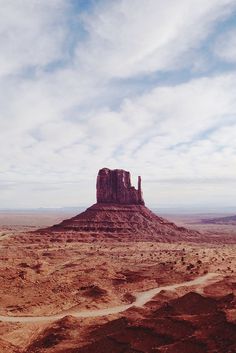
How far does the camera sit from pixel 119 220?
130000 mm

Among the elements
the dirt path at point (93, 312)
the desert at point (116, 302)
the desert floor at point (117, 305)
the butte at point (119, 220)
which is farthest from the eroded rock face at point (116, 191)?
the dirt path at point (93, 312)

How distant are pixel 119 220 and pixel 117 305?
8235cm

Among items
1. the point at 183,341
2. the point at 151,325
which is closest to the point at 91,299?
the point at 151,325

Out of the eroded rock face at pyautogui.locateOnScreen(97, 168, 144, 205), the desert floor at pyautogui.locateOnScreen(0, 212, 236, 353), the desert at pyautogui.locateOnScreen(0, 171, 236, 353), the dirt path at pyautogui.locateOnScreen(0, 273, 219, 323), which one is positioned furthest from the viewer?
the eroded rock face at pyautogui.locateOnScreen(97, 168, 144, 205)

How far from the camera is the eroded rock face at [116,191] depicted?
141m

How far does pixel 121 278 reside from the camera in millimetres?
59875

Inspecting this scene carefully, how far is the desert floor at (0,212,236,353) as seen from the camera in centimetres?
3103

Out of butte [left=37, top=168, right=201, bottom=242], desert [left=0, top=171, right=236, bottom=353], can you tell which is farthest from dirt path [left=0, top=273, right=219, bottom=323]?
butte [left=37, top=168, right=201, bottom=242]

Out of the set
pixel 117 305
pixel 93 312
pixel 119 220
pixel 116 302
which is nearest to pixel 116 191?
pixel 119 220

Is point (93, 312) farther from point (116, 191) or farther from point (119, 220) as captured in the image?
point (116, 191)

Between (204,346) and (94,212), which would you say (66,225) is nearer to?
(94,212)

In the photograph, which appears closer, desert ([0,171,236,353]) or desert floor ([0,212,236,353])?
desert floor ([0,212,236,353])

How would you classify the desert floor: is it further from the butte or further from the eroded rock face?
the eroded rock face

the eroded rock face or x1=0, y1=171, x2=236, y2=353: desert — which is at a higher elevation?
the eroded rock face
